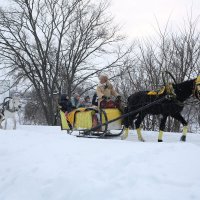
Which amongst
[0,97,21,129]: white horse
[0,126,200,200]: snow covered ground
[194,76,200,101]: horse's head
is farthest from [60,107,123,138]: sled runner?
[0,97,21,129]: white horse

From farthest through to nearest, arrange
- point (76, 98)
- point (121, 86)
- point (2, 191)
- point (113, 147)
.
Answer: point (121, 86) < point (76, 98) < point (113, 147) < point (2, 191)

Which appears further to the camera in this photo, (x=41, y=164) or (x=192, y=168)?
(x=41, y=164)

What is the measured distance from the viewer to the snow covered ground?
15.3ft

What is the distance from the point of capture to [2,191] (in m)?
5.64

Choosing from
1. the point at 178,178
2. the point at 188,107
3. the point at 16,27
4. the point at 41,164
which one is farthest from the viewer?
the point at 16,27

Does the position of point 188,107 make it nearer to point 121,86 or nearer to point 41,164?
point 121,86

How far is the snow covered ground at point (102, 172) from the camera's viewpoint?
15.3ft

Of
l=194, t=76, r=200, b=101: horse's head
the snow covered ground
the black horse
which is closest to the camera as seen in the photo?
the snow covered ground

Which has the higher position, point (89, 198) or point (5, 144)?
point (5, 144)

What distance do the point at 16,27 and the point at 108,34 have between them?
6.58 metres

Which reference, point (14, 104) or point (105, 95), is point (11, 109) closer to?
point (14, 104)

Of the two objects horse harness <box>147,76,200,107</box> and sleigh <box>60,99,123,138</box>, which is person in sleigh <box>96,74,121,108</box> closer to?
sleigh <box>60,99,123,138</box>

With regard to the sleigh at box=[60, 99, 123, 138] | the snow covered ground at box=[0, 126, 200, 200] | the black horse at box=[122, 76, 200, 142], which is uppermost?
the black horse at box=[122, 76, 200, 142]

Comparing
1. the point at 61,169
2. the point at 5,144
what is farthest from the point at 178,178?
the point at 5,144
